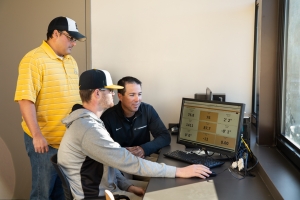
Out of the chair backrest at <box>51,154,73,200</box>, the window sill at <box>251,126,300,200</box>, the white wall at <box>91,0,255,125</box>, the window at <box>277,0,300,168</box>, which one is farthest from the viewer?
the white wall at <box>91,0,255,125</box>

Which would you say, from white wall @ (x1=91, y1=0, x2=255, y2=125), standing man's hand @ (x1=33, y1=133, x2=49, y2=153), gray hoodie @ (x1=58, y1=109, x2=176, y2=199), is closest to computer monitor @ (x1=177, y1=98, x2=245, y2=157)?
gray hoodie @ (x1=58, y1=109, x2=176, y2=199)

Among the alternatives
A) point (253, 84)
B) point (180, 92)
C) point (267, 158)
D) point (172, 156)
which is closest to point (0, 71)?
point (180, 92)

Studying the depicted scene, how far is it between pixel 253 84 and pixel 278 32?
914 millimetres

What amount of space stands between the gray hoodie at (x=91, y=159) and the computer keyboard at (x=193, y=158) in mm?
278

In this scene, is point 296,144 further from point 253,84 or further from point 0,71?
point 0,71

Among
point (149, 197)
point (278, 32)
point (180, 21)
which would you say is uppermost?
point (180, 21)

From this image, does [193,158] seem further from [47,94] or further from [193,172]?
[47,94]

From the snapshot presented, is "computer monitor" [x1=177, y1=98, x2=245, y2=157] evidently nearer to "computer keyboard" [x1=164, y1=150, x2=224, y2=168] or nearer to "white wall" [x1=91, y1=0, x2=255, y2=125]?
"computer keyboard" [x1=164, y1=150, x2=224, y2=168]

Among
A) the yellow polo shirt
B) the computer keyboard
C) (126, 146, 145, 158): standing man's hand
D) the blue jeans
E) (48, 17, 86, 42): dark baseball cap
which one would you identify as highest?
(48, 17, 86, 42): dark baseball cap

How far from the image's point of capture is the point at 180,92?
3.47 metres

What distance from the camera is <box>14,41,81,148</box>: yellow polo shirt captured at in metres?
2.54

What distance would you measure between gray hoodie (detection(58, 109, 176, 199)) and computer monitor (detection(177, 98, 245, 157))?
19.4 inches

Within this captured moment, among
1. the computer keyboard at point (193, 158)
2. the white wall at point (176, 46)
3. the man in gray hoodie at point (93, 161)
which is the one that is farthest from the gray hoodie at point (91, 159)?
the white wall at point (176, 46)

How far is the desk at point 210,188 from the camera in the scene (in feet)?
5.69
